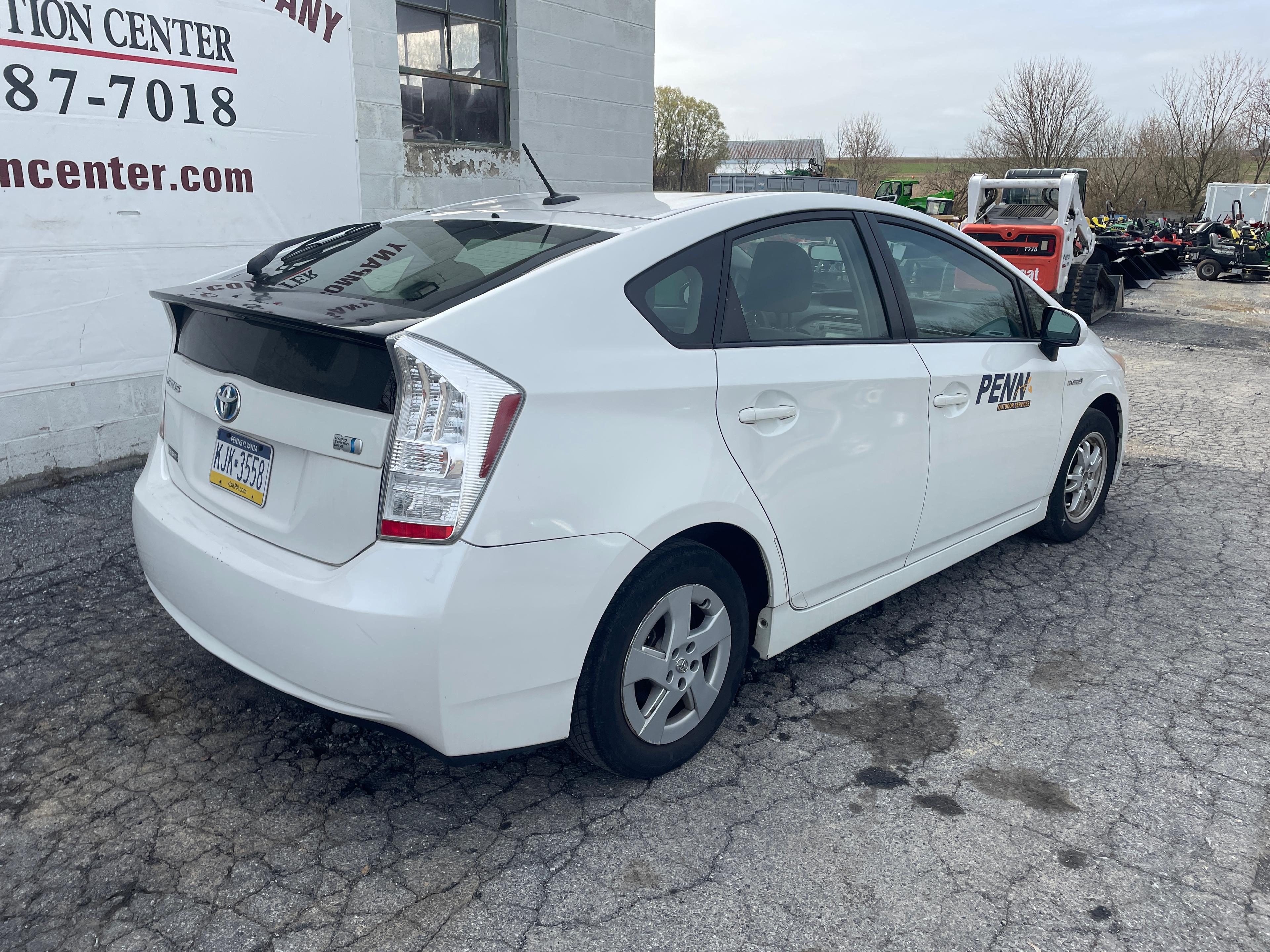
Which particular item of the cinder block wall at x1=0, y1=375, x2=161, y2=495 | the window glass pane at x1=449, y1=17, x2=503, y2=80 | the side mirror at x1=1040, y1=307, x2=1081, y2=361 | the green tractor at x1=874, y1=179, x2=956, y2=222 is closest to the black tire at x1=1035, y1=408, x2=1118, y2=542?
the side mirror at x1=1040, y1=307, x2=1081, y2=361

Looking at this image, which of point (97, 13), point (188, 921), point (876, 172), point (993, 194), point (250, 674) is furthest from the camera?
point (876, 172)

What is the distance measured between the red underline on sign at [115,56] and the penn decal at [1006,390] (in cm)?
475

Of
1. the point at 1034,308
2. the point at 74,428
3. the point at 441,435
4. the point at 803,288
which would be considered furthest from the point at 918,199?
the point at 441,435

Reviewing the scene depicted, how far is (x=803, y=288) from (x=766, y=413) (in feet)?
1.79

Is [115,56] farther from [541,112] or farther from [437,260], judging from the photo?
[437,260]

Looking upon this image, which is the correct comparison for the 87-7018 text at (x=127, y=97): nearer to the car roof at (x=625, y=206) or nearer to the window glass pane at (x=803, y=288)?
the car roof at (x=625, y=206)

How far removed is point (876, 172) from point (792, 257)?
69917mm

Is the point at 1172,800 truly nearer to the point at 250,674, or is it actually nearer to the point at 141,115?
the point at 250,674

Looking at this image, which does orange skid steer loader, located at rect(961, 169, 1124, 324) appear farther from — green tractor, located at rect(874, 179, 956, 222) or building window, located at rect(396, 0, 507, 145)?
building window, located at rect(396, 0, 507, 145)

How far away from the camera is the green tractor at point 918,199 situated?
21.2m

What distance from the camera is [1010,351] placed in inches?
146

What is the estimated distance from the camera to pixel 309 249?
9.82ft

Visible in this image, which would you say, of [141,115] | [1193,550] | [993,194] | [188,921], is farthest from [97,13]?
[993,194]

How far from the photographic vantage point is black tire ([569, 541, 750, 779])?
91.9 inches
